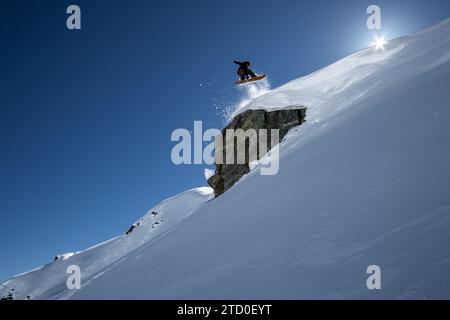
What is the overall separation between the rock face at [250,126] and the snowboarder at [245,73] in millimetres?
3687

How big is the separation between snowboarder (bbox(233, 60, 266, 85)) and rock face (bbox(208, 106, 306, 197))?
3.69 m

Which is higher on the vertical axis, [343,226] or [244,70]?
[244,70]

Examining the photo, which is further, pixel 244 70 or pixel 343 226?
pixel 244 70

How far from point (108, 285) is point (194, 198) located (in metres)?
52.3

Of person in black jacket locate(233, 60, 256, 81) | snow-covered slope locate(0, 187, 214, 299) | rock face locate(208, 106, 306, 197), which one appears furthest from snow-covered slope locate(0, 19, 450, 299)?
snow-covered slope locate(0, 187, 214, 299)

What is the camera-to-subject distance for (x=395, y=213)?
3.44 m

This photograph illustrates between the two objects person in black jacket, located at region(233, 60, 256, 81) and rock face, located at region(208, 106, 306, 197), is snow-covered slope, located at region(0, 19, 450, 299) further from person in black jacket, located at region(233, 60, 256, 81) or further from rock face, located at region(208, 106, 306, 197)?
rock face, located at region(208, 106, 306, 197)

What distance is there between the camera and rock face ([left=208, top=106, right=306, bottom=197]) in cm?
1945

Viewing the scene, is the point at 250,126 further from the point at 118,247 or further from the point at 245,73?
the point at 118,247

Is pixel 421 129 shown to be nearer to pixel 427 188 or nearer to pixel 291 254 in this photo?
pixel 427 188

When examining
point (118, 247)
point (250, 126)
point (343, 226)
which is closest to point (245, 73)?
point (250, 126)

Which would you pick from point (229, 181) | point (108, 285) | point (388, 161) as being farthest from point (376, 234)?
point (229, 181)

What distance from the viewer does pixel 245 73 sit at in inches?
671

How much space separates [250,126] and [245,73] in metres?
6.28
